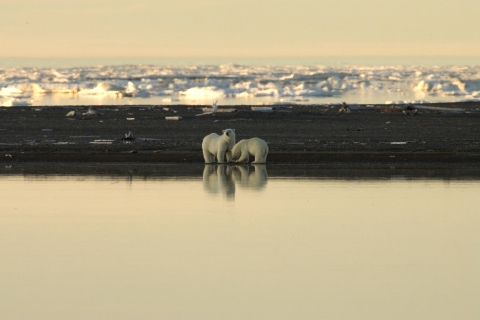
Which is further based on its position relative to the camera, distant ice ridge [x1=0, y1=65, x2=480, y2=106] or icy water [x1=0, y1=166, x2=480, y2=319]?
distant ice ridge [x1=0, y1=65, x2=480, y2=106]

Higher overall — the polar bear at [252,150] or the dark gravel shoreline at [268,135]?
the polar bear at [252,150]

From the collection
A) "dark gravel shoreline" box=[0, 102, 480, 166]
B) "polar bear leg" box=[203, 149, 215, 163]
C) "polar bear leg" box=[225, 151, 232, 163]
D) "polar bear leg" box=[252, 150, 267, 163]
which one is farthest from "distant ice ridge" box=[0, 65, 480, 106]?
"polar bear leg" box=[252, 150, 267, 163]

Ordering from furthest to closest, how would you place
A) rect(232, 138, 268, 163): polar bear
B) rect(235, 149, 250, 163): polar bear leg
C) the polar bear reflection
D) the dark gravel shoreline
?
the dark gravel shoreline, rect(235, 149, 250, 163): polar bear leg, rect(232, 138, 268, 163): polar bear, the polar bear reflection

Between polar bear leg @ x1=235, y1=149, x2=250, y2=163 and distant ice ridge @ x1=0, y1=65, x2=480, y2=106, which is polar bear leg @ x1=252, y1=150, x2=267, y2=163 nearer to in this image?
polar bear leg @ x1=235, y1=149, x2=250, y2=163

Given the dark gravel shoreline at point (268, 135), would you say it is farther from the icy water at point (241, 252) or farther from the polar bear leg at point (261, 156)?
the icy water at point (241, 252)

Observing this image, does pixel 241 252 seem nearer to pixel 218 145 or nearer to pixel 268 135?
pixel 218 145

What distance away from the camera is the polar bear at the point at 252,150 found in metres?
17.2

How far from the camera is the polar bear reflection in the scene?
1322 cm

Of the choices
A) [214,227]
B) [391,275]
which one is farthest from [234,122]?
[391,275]

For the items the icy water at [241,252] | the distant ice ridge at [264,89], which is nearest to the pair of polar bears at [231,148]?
the icy water at [241,252]

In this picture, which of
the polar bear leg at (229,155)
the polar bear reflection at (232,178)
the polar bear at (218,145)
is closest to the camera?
the polar bear reflection at (232,178)

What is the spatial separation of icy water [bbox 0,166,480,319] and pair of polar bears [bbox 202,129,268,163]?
12.3 feet

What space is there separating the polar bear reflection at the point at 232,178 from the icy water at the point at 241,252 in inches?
5.0

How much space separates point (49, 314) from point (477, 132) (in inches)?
702
